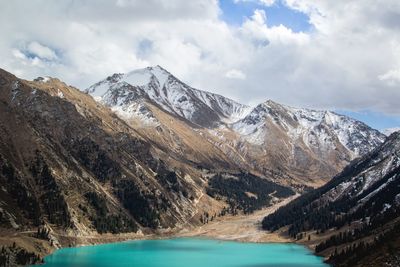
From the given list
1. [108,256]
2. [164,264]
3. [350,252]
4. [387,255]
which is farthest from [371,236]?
[108,256]

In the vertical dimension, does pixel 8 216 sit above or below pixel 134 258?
above

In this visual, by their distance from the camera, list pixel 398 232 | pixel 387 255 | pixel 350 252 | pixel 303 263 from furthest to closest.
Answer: pixel 303 263, pixel 350 252, pixel 398 232, pixel 387 255

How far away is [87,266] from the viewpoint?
164 meters

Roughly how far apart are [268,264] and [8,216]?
9433 centimetres

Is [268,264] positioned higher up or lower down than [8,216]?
lower down

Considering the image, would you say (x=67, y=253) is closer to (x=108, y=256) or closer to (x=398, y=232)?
(x=108, y=256)

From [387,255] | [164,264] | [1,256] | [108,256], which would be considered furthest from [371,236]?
[1,256]

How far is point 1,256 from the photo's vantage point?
158875mm

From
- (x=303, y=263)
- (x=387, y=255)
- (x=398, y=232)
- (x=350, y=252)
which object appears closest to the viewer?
(x=387, y=255)

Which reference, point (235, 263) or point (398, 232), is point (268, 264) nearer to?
point (235, 263)

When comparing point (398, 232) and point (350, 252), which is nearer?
point (398, 232)

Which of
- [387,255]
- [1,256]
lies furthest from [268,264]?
[1,256]

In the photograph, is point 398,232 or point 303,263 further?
point 303,263

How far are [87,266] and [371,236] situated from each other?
10142 cm
